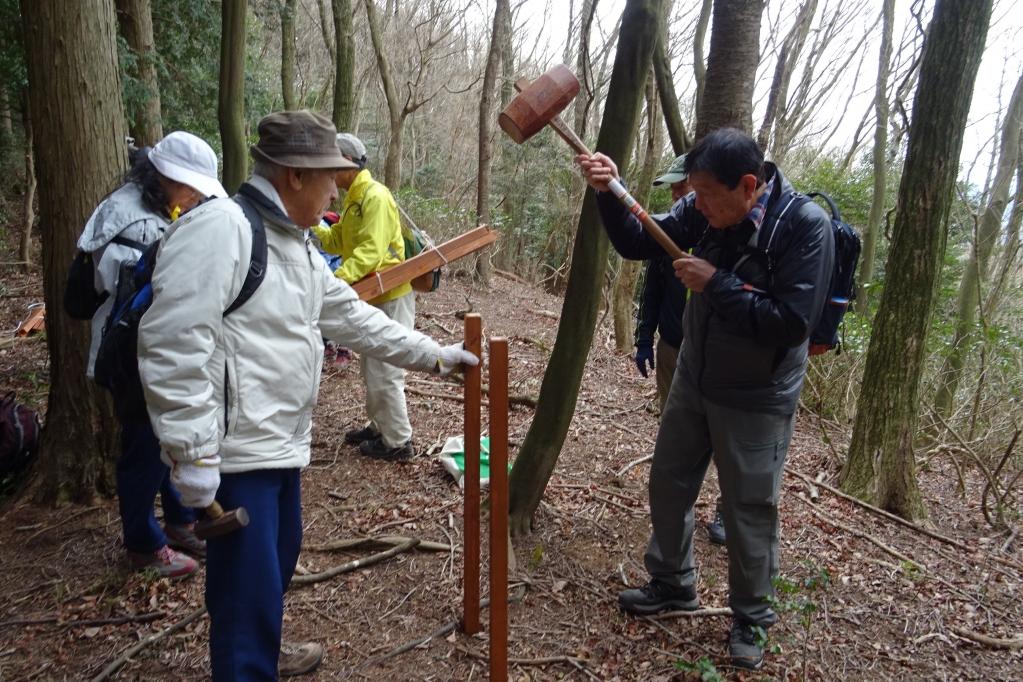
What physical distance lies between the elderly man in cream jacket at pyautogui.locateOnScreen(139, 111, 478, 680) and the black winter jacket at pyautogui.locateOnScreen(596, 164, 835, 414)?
1302mm

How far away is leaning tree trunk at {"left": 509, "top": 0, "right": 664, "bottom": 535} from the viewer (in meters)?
2.90

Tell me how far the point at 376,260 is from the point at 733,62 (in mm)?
2559

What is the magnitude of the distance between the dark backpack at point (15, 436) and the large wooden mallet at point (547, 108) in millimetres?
3299

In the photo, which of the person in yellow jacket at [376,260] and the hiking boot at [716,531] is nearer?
the hiking boot at [716,531]

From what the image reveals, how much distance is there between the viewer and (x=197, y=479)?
5.80ft

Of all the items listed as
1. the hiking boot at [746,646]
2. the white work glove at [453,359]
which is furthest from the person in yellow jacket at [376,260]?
the hiking boot at [746,646]

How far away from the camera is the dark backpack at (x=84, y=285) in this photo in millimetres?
2779

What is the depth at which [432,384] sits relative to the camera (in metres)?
5.94

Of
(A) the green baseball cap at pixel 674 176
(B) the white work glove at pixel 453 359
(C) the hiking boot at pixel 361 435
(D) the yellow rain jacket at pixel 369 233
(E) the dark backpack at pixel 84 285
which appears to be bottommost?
(C) the hiking boot at pixel 361 435

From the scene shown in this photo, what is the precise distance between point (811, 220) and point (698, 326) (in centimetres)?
59

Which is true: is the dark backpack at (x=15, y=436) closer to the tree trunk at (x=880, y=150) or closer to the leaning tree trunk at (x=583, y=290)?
the leaning tree trunk at (x=583, y=290)

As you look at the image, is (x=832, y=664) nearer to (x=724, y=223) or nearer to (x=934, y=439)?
(x=724, y=223)

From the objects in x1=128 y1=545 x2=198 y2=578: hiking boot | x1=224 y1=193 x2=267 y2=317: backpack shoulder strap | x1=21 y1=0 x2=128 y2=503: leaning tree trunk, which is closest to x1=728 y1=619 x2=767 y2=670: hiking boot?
x1=224 y1=193 x2=267 y2=317: backpack shoulder strap

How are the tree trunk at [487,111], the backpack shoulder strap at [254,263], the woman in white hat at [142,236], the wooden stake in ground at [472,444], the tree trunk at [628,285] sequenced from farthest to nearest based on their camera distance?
the tree trunk at [487,111]
the tree trunk at [628,285]
the woman in white hat at [142,236]
the wooden stake in ground at [472,444]
the backpack shoulder strap at [254,263]
